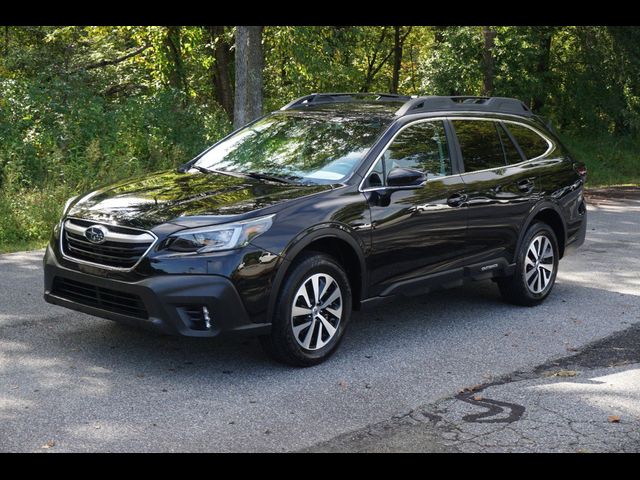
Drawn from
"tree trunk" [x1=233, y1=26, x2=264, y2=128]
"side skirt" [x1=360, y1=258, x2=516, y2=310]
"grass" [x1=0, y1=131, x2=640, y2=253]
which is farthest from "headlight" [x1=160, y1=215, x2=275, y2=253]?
"tree trunk" [x1=233, y1=26, x2=264, y2=128]

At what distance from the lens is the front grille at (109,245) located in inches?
231

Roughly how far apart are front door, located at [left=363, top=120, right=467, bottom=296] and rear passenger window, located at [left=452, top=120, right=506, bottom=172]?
23cm

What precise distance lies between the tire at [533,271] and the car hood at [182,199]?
2.45 metres

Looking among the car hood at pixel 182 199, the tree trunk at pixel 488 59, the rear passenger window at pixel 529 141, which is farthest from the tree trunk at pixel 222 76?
the car hood at pixel 182 199

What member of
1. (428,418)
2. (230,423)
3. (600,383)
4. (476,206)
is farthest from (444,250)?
(230,423)

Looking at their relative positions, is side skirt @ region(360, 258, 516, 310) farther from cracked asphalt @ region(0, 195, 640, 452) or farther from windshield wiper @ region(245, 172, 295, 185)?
windshield wiper @ region(245, 172, 295, 185)

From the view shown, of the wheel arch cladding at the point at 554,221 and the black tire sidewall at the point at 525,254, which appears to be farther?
the wheel arch cladding at the point at 554,221

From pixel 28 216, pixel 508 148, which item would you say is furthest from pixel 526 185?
pixel 28 216

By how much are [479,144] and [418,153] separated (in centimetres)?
85

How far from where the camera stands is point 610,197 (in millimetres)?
17922

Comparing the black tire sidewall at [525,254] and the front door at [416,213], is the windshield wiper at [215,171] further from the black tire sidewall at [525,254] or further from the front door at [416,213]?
the black tire sidewall at [525,254]

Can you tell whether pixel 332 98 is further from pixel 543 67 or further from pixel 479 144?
pixel 543 67

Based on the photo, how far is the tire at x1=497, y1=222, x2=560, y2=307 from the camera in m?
8.19

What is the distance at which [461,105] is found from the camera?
7.86 metres
